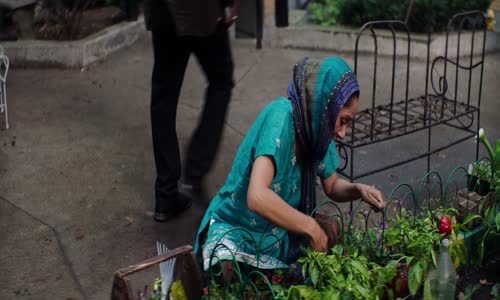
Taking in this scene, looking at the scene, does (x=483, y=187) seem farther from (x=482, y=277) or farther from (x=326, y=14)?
(x=326, y=14)

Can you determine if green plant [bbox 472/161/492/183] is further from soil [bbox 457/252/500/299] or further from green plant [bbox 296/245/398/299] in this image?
green plant [bbox 296/245/398/299]

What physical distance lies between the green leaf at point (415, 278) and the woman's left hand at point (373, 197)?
13.8 inches

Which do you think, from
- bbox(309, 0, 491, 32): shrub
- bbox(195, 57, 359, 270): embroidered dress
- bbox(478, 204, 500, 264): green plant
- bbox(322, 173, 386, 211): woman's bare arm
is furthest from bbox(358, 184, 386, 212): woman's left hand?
bbox(309, 0, 491, 32): shrub

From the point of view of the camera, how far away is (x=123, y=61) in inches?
304

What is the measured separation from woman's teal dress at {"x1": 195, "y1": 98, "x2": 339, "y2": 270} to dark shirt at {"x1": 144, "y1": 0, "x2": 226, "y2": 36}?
1213 millimetres

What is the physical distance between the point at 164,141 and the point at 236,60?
339 centimetres

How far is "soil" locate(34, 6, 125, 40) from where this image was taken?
7719 millimetres

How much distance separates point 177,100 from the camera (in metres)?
4.56

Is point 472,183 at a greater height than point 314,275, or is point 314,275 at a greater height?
point 314,275

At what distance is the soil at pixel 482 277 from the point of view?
333 cm

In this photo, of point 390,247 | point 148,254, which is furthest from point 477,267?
point 148,254

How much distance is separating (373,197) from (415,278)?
44 centimetres

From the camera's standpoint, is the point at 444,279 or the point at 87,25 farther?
the point at 87,25

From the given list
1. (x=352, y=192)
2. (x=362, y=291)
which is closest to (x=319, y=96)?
(x=352, y=192)
